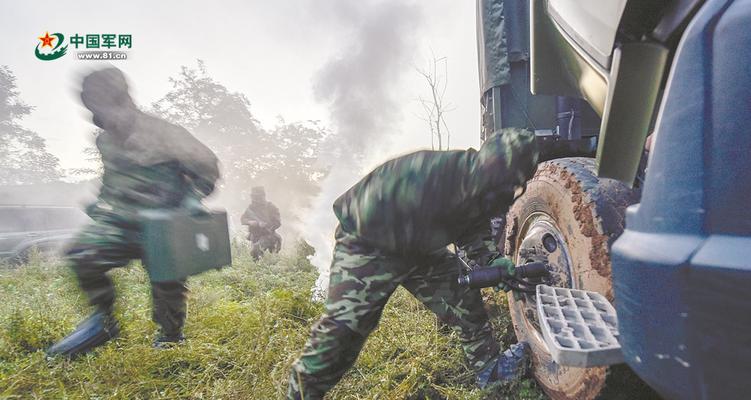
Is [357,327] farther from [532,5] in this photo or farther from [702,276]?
[532,5]

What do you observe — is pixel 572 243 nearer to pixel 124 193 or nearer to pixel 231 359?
pixel 231 359

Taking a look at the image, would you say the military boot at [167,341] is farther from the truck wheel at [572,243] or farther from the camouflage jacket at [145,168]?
the truck wheel at [572,243]

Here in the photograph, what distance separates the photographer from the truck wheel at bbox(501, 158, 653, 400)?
3.90 ft

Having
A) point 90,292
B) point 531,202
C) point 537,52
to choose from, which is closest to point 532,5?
point 537,52

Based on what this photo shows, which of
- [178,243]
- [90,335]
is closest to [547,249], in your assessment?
[178,243]

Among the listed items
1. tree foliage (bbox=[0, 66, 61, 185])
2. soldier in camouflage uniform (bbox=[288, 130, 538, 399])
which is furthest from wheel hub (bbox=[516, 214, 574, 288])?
tree foliage (bbox=[0, 66, 61, 185])

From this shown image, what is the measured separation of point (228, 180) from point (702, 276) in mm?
20183

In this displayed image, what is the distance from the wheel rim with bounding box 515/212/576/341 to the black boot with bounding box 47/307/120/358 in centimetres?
300

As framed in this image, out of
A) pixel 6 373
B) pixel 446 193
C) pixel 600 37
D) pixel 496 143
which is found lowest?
pixel 6 373

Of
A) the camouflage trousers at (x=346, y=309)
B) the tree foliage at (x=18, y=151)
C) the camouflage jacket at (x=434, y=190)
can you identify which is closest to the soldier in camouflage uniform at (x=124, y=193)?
the camouflage trousers at (x=346, y=309)

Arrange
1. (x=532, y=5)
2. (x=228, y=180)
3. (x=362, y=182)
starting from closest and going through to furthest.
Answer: (x=532, y=5), (x=362, y=182), (x=228, y=180)

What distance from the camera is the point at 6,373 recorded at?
2248 mm

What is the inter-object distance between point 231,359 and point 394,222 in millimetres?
1793

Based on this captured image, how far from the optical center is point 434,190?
5.18ft
